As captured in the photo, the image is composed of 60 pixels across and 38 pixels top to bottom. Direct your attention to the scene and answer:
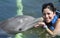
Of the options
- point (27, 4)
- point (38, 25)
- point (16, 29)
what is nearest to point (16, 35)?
point (16, 29)

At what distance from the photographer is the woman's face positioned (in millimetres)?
4578

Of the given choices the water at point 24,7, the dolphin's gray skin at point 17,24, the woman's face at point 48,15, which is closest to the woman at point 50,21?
the woman's face at point 48,15

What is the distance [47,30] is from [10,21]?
1.39 metres

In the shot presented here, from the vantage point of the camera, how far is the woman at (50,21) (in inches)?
182

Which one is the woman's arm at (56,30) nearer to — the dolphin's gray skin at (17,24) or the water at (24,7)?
the dolphin's gray skin at (17,24)

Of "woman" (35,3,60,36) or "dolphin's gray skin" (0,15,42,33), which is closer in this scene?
"woman" (35,3,60,36)

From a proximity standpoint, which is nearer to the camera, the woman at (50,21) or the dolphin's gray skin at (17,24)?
the woman at (50,21)

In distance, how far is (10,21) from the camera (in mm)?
5805

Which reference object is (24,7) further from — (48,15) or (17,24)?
(48,15)

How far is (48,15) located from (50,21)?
145 mm

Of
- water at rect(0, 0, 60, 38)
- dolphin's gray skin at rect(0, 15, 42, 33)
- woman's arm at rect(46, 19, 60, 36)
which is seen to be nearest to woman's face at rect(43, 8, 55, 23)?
woman's arm at rect(46, 19, 60, 36)

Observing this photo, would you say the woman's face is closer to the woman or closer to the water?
the woman

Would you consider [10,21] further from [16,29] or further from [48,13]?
[48,13]

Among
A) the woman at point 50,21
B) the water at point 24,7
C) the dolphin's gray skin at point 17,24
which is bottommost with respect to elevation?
the woman at point 50,21
